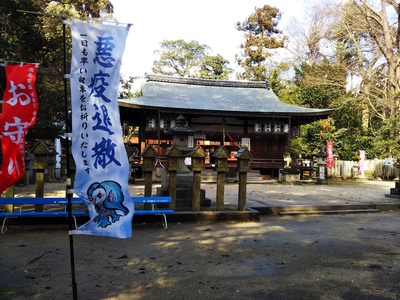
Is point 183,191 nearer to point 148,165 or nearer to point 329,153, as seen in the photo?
point 148,165

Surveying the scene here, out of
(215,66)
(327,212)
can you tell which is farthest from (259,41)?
(327,212)

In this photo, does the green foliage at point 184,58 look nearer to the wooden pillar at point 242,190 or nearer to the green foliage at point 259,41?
the green foliage at point 259,41

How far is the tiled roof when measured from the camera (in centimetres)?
1950

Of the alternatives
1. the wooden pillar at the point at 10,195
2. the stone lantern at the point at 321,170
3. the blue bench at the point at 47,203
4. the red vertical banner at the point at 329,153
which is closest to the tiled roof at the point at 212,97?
the red vertical banner at the point at 329,153

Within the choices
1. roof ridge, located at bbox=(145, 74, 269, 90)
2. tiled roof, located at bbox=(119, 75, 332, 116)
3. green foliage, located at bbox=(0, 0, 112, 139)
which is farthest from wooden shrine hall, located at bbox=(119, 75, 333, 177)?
green foliage, located at bbox=(0, 0, 112, 139)

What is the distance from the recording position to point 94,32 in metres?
A: 3.52

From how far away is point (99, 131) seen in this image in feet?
11.6

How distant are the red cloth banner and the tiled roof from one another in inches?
433

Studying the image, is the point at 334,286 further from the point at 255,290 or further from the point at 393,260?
the point at 393,260

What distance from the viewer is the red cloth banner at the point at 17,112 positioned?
588cm

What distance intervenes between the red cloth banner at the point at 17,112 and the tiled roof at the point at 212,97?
10999 mm

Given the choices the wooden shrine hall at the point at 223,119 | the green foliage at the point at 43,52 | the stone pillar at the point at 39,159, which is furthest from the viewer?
the wooden shrine hall at the point at 223,119

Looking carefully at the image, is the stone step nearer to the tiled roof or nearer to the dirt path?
the dirt path

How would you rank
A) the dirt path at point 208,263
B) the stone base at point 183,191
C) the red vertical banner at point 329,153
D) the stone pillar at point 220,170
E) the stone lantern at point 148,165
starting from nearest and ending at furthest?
the dirt path at point 208,263
the stone lantern at point 148,165
the stone pillar at point 220,170
the stone base at point 183,191
the red vertical banner at point 329,153
